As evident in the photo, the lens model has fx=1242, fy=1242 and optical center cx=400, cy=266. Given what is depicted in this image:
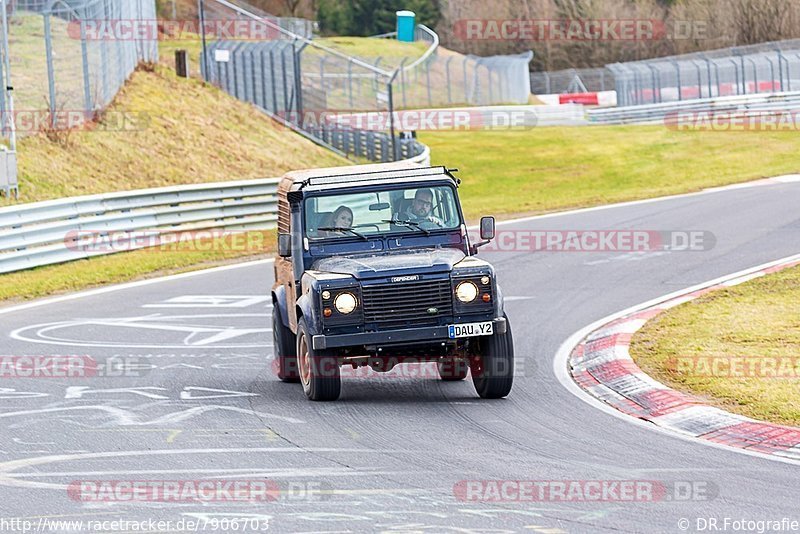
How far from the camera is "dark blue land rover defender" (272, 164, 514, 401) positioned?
34.7 feet

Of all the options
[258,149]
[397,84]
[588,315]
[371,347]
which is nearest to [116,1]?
[258,149]

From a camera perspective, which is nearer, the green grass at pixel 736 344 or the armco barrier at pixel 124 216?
the green grass at pixel 736 344

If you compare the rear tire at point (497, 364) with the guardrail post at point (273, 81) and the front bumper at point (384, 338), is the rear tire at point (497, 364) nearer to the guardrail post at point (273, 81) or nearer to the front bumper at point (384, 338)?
the front bumper at point (384, 338)

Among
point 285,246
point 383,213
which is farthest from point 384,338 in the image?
point 285,246

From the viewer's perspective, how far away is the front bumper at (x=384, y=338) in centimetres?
1051

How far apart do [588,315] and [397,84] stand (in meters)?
50.2

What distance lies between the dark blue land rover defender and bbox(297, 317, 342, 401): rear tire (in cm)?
1

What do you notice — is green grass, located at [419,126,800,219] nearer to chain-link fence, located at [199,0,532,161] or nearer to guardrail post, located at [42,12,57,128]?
chain-link fence, located at [199,0,532,161]

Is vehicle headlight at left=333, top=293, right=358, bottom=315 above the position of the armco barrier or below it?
above

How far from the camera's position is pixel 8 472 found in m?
8.62

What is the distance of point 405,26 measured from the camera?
3519 inches

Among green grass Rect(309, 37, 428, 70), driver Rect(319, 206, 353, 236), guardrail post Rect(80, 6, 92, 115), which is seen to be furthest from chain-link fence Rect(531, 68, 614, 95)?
driver Rect(319, 206, 353, 236)

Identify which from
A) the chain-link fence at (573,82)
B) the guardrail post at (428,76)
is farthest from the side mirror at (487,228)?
the chain-link fence at (573,82)

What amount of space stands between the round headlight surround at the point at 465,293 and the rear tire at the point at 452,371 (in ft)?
4.23
